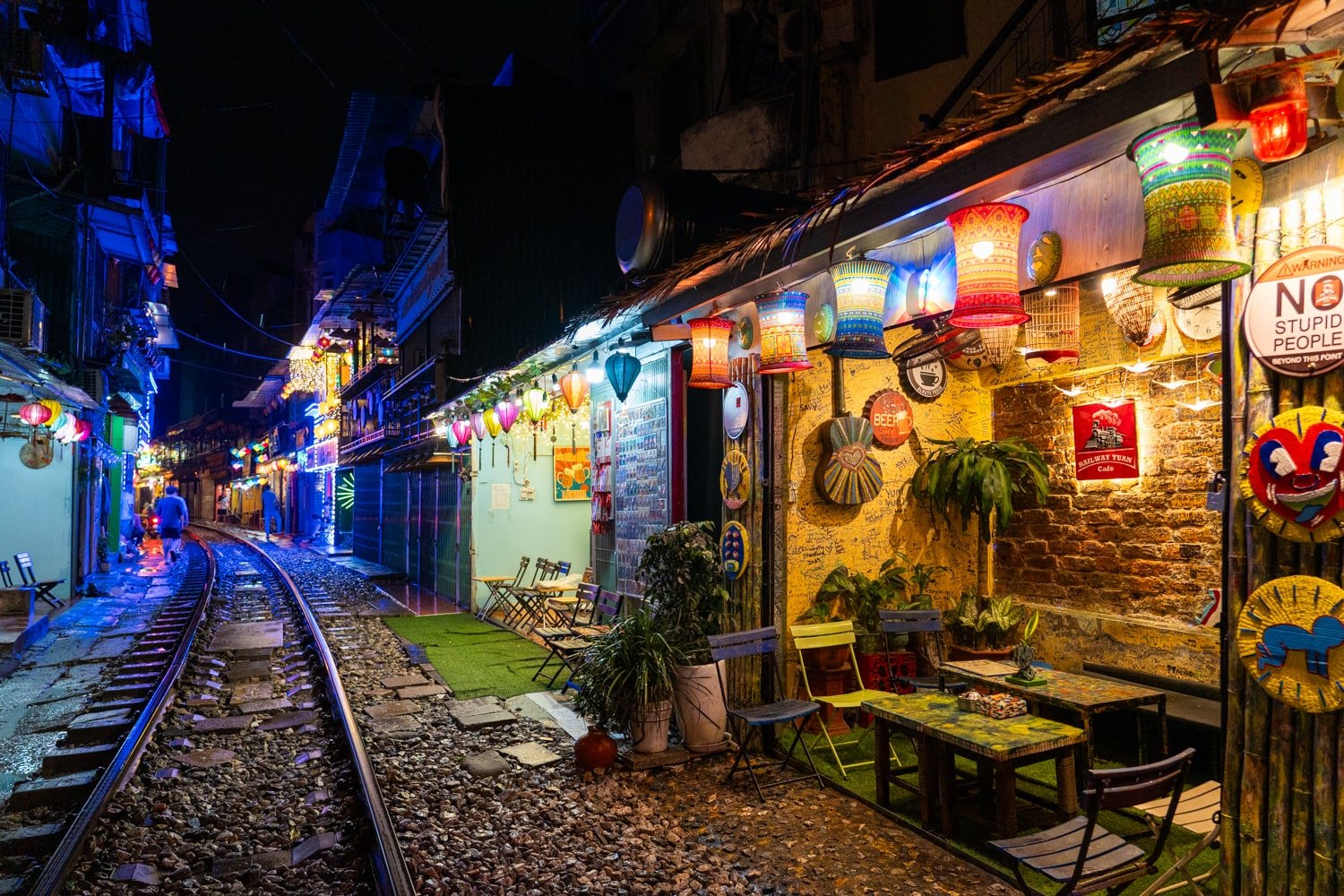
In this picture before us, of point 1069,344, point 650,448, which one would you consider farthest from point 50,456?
point 1069,344

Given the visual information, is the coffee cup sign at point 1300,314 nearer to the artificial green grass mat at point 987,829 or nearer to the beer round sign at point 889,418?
the artificial green grass mat at point 987,829

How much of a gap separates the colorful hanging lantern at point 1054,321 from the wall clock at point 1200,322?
2.78 feet

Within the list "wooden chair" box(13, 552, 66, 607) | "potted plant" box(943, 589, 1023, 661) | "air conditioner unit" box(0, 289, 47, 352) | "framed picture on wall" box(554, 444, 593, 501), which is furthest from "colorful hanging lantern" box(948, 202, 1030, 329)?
"wooden chair" box(13, 552, 66, 607)

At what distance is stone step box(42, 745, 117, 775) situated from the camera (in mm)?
6609

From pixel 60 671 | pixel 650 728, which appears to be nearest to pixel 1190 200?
pixel 650 728

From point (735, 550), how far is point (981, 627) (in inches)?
98.2

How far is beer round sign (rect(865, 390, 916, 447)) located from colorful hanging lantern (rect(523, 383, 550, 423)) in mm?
4804

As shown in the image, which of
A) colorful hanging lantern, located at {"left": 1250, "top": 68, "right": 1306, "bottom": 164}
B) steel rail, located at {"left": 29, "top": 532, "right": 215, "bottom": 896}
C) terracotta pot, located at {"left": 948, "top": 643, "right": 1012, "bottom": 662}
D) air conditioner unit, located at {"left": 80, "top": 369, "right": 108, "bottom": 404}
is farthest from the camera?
air conditioner unit, located at {"left": 80, "top": 369, "right": 108, "bottom": 404}

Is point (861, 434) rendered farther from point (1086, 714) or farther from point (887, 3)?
point (887, 3)

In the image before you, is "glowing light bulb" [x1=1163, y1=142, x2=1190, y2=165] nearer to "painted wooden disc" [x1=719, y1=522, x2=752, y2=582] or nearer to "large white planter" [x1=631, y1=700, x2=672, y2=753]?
"painted wooden disc" [x1=719, y1=522, x2=752, y2=582]

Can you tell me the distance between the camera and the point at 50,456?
13.6 metres

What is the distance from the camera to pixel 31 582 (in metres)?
13.9

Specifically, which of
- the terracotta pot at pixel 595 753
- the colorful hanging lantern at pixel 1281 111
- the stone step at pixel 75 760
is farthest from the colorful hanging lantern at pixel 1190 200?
the stone step at pixel 75 760

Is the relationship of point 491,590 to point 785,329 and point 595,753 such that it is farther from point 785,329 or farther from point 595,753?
point 785,329
